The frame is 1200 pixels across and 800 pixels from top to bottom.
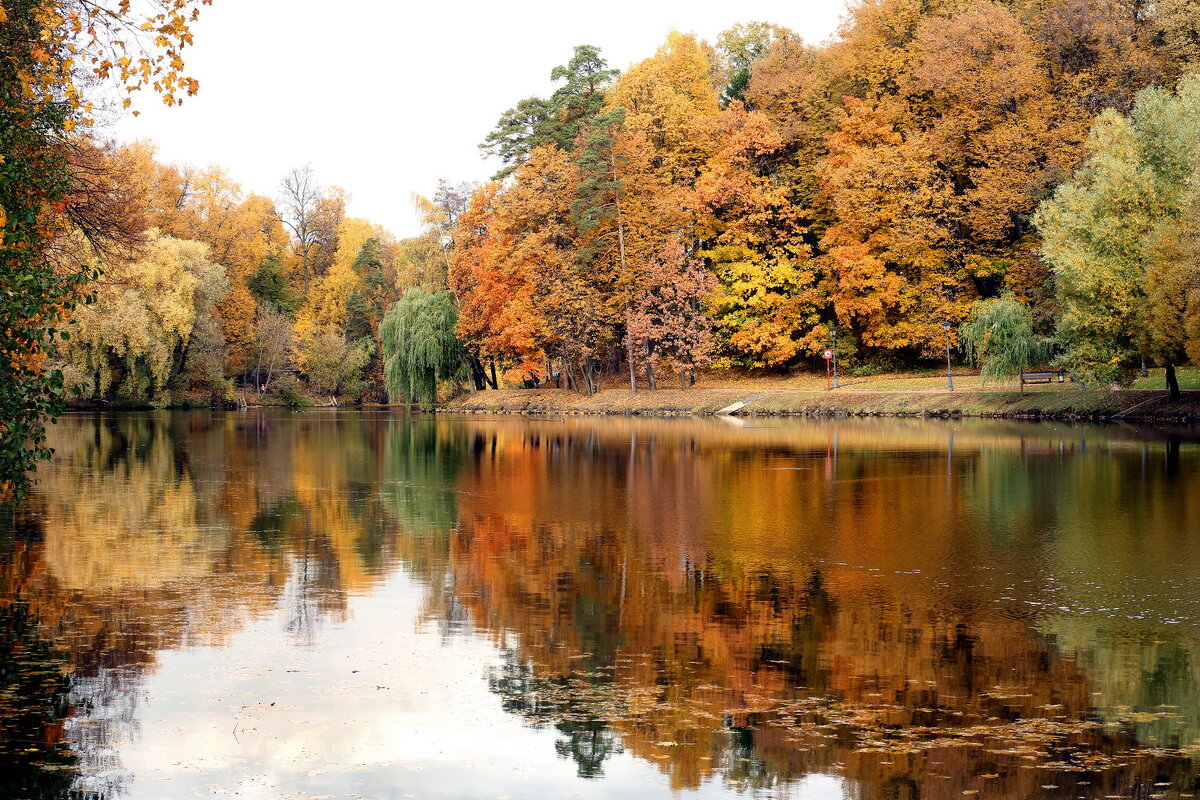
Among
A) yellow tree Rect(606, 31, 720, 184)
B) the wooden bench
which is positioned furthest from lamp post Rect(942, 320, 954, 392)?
yellow tree Rect(606, 31, 720, 184)

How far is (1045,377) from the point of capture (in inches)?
2096

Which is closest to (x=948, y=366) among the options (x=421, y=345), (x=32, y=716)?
(x=421, y=345)

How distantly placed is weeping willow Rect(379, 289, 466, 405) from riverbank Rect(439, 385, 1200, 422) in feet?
8.06

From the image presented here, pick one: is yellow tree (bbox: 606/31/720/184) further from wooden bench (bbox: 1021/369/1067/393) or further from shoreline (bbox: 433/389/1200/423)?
wooden bench (bbox: 1021/369/1067/393)

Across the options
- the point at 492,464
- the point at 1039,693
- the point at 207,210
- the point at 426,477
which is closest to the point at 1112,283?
the point at 492,464

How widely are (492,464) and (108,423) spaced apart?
3160 cm

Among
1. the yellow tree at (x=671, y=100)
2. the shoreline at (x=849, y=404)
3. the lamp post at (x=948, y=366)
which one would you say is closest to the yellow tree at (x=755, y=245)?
the yellow tree at (x=671, y=100)

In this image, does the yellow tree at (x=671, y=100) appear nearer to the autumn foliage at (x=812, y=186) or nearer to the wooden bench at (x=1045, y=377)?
the autumn foliage at (x=812, y=186)

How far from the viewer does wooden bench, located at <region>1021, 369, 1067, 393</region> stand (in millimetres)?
52469

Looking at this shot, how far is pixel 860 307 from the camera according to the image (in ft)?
200

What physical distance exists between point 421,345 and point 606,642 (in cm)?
6049

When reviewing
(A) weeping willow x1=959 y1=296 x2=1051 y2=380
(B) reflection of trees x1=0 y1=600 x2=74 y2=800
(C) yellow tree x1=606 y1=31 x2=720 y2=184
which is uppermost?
(C) yellow tree x1=606 y1=31 x2=720 y2=184

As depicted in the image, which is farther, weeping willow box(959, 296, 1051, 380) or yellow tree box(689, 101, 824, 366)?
yellow tree box(689, 101, 824, 366)

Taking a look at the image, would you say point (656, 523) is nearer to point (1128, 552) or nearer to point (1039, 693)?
point (1128, 552)
